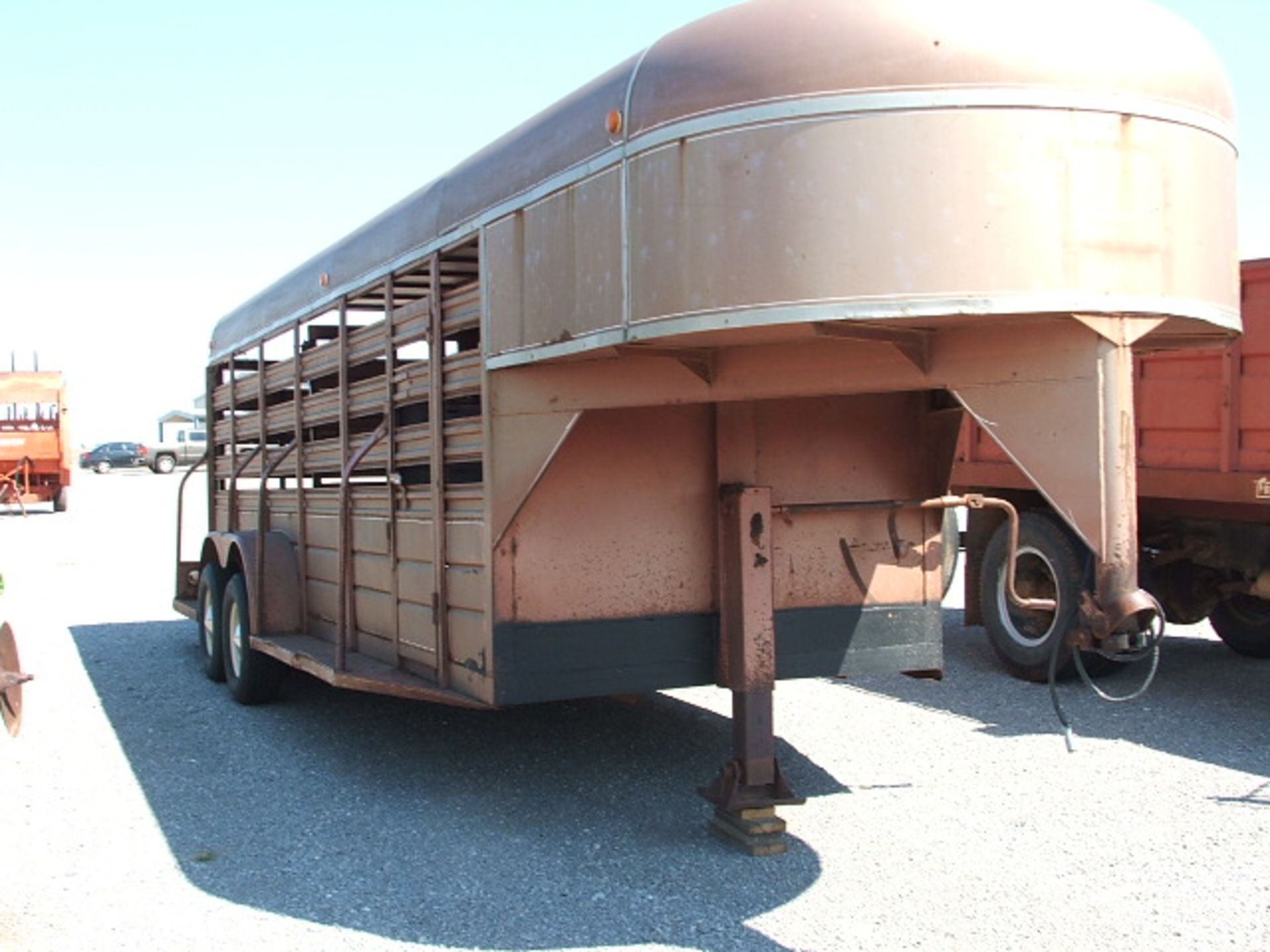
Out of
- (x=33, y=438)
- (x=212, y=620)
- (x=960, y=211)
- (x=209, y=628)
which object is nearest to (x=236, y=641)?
(x=212, y=620)

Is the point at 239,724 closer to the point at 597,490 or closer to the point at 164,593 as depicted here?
the point at 597,490

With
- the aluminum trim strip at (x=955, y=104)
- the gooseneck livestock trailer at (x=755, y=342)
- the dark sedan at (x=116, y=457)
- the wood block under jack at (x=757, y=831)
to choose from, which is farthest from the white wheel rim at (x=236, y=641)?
the dark sedan at (x=116, y=457)

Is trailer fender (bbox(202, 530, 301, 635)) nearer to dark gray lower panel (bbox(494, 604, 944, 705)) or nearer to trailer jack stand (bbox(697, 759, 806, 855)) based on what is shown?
dark gray lower panel (bbox(494, 604, 944, 705))

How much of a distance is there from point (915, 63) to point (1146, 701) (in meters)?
4.84

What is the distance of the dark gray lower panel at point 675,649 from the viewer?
482 centimetres

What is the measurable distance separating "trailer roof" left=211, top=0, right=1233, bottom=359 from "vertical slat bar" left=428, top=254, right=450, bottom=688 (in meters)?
1.37

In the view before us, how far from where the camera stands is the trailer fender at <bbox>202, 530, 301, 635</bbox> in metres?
7.02

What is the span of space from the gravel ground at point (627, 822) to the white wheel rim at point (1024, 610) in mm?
300

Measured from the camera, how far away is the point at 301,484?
7086 mm

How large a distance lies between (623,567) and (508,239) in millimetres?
1284

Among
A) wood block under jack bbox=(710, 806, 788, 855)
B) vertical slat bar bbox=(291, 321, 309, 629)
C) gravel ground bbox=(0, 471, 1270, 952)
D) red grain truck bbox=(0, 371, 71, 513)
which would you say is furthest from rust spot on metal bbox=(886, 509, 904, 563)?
red grain truck bbox=(0, 371, 71, 513)

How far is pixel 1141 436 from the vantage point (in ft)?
24.7

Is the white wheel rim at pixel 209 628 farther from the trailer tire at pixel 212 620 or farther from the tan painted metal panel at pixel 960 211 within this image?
the tan painted metal panel at pixel 960 211

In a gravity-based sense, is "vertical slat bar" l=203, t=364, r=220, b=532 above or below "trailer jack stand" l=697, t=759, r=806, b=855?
above
